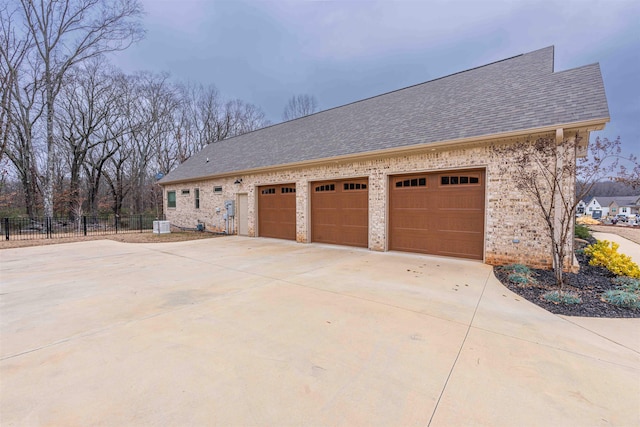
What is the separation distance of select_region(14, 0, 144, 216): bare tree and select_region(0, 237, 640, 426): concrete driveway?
19306mm

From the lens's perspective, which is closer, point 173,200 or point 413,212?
point 413,212

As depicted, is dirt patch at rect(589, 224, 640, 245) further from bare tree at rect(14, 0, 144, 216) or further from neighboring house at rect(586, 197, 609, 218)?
neighboring house at rect(586, 197, 609, 218)

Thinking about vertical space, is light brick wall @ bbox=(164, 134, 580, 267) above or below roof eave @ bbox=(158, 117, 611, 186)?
below

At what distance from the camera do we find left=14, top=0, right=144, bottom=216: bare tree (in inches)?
680

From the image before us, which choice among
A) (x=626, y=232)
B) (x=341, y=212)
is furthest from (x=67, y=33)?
(x=626, y=232)

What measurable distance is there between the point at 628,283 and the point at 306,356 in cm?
610

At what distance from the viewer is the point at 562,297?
4387 millimetres

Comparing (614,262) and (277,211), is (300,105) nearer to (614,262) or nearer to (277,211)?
(277,211)

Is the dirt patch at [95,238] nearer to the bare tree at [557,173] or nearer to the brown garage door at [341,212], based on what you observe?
the brown garage door at [341,212]

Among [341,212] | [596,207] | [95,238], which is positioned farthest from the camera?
[596,207]

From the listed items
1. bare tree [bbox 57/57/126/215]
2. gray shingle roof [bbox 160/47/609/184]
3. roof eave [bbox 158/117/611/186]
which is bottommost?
roof eave [bbox 158/117/611/186]

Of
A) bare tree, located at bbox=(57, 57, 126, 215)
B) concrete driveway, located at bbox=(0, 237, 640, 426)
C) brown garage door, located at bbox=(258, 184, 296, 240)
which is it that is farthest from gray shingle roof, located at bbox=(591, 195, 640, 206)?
bare tree, located at bbox=(57, 57, 126, 215)


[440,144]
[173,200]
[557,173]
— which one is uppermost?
[440,144]

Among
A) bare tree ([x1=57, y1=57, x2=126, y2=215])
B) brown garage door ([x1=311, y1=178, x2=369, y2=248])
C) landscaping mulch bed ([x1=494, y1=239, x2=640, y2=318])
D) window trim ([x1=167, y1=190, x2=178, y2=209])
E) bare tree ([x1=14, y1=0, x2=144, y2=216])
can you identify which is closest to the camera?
landscaping mulch bed ([x1=494, y1=239, x2=640, y2=318])
